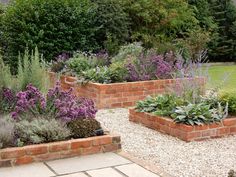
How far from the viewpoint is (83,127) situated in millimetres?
4844

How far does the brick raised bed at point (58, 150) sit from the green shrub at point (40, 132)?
14 centimetres

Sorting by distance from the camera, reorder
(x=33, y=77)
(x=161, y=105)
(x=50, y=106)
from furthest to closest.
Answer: (x=161, y=105)
(x=33, y=77)
(x=50, y=106)

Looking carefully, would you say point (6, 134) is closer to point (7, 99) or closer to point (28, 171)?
point (28, 171)

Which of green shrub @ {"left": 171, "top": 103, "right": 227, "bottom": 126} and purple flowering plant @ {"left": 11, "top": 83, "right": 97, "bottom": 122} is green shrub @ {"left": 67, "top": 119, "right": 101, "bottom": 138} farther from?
green shrub @ {"left": 171, "top": 103, "right": 227, "bottom": 126}

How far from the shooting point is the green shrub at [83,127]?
4.80 m

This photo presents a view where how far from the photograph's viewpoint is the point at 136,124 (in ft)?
21.2

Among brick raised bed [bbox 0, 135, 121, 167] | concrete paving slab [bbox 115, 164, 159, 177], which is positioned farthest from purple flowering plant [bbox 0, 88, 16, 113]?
concrete paving slab [bbox 115, 164, 159, 177]

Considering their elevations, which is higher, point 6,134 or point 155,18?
point 155,18

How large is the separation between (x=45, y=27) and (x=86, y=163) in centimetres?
690

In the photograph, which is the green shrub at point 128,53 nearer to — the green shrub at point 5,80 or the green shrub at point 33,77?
the green shrub at point 33,77

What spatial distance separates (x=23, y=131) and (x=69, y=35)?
6.67 meters

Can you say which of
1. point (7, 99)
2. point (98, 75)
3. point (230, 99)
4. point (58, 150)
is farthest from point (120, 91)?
point (58, 150)

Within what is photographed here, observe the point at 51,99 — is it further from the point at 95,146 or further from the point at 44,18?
the point at 44,18

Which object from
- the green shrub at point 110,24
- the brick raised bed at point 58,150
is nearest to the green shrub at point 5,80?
the brick raised bed at point 58,150
